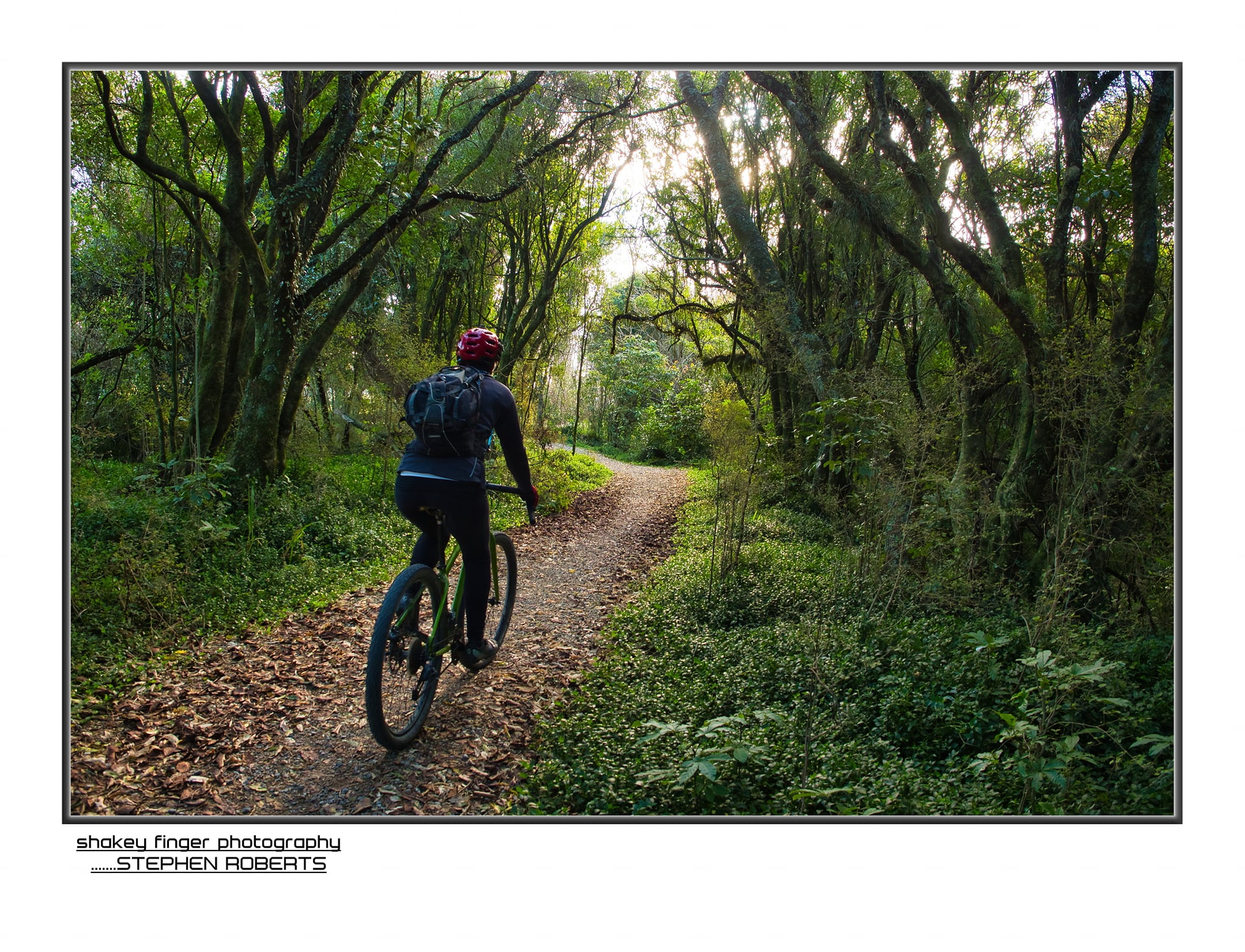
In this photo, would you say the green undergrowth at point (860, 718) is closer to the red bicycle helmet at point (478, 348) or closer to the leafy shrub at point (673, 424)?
the red bicycle helmet at point (478, 348)

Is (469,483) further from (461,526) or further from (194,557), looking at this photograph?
(194,557)

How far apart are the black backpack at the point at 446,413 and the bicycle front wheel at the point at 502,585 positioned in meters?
1.20

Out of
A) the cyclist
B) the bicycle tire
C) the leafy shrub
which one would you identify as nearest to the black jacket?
the cyclist

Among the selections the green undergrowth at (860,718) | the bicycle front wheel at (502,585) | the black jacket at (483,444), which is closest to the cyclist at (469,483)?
the black jacket at (483,444)

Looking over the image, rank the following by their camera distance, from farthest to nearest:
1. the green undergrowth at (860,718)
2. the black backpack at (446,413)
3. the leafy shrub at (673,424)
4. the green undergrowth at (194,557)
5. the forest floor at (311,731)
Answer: the leafy shrub at (673,424), the green undergrowth at (194,557), the black backpack at (446,413), the forest floor at (311,731), the green undergrowth at (860,718)

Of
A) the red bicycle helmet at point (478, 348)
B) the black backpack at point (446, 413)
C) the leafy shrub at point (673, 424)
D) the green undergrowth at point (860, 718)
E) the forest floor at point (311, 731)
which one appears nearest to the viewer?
the green undergrowth at point (860, 718)

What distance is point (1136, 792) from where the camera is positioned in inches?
107

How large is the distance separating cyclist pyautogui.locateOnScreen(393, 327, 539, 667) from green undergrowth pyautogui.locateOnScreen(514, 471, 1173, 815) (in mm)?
1066

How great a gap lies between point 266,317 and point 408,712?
617 cm

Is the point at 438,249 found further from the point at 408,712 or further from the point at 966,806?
the point at 966,806

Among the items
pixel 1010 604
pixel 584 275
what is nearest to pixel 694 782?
pixel 1010 604

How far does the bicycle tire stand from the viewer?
3.18 meters

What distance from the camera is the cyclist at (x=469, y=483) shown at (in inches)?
138

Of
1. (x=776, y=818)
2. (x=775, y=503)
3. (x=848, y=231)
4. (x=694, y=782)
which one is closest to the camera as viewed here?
(x=776, y=818)
